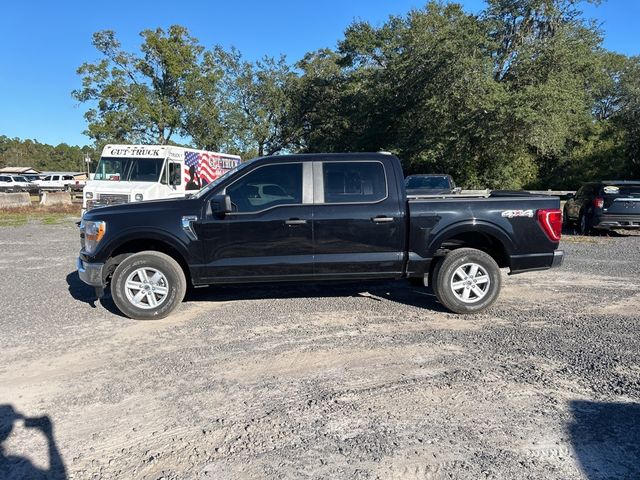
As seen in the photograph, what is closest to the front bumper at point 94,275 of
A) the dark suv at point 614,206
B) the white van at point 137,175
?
the white van at point 137,175

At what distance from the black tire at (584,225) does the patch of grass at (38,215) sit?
17207 mm

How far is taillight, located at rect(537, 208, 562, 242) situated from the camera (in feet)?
19.2

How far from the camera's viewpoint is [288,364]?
14.4 ft

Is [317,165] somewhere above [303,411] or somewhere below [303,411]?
above

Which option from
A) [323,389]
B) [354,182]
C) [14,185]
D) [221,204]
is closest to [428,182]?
[354,182]

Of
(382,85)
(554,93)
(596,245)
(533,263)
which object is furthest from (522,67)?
(533,263)

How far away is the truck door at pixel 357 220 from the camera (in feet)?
18.8

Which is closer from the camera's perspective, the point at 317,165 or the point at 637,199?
the point at 317,165

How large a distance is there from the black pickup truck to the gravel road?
46cm

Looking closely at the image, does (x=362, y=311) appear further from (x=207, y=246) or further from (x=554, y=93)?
(x=554, y=93)

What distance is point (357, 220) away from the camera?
5.71 m

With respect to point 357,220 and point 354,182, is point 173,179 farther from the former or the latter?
point 357,220

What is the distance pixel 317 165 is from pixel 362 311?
183 cm

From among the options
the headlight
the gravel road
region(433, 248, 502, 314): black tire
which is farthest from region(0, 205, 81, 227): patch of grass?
region(433, 248, 502, 314): black tire
